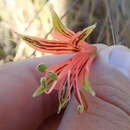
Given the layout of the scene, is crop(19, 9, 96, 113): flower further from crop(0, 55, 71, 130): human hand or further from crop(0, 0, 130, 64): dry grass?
crop(0, 0, 130, 64): dry grass

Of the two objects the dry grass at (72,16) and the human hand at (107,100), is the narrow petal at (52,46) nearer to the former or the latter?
the human hand at (107,100)

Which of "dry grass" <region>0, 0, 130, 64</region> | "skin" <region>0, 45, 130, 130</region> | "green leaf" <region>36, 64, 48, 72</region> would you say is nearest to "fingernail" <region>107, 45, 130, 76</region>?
"skin" <region>0, 45, 130, 130</region>

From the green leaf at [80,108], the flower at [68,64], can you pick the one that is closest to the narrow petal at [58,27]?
the flower at [68,64]

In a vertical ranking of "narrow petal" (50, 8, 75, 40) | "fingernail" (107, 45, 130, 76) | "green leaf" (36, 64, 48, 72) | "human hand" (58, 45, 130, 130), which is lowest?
"human hand" (58, 45, 130, 130)

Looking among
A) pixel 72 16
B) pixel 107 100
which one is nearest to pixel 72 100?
pixel 107 100

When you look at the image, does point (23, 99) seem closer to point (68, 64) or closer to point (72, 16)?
point (68, 64)

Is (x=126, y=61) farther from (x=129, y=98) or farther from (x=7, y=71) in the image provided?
(x=7, y=71)
